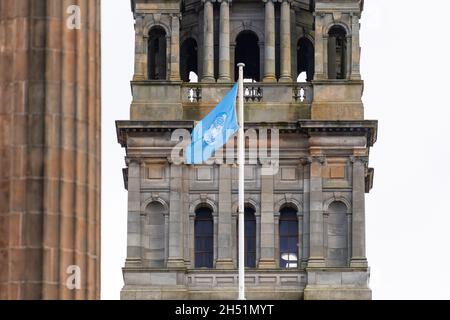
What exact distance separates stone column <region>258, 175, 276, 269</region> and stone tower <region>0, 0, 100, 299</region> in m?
54.4

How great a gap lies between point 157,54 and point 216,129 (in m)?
33.6

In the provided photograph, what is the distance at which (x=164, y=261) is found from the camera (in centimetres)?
11450

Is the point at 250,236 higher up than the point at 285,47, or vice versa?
the point at 285,47

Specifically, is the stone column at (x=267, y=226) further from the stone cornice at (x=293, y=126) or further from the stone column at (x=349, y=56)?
the stone column at (x=349, y=56)

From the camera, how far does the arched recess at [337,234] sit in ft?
376

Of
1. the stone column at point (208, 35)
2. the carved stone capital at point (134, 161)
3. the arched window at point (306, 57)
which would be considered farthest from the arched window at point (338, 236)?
the stone column at point (208, 35)

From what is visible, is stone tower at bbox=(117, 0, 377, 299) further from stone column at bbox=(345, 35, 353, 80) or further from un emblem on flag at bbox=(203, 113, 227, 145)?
un emblem on flag at bbox=(203, 113, 227, 145)

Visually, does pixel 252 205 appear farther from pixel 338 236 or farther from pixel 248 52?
pixel 248 52

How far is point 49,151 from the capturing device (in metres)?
59.1

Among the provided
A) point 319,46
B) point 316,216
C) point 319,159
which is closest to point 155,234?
point 316,216

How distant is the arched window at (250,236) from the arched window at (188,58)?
8985mm
